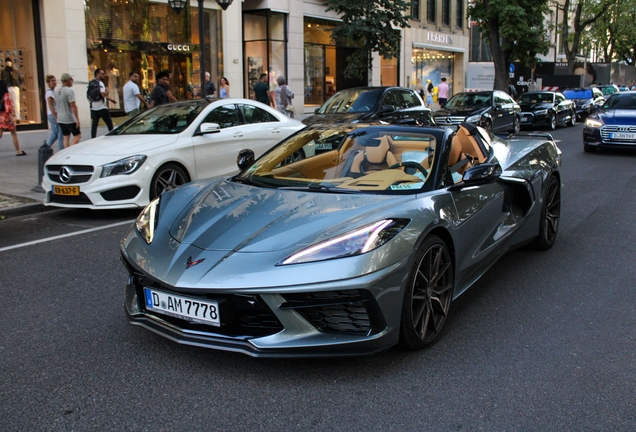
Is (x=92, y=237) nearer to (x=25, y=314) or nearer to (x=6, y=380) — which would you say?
(x=25, y=314)

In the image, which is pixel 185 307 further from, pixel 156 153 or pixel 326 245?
pixel 156 153

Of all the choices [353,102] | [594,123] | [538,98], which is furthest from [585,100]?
[353,102]

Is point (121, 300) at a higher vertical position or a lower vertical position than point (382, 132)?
lower

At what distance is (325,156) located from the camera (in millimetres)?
4895

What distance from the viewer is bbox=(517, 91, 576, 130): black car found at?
22859mm

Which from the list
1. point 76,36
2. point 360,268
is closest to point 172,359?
point 360,268

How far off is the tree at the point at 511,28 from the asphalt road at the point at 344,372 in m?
22.1

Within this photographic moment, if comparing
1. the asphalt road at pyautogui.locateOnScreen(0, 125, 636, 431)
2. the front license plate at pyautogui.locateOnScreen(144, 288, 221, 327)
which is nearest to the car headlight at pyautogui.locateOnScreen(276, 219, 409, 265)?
the front license plate at pyautogui.locateOnScreen(144, 288, 221, 327)

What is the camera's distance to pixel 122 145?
854cm

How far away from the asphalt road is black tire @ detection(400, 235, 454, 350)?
0.13 m

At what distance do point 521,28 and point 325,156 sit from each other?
23.2 meters

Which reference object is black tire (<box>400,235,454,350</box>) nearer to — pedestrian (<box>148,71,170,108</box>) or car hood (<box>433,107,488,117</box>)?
pedestrian (<box>148,71,170,108</box>)

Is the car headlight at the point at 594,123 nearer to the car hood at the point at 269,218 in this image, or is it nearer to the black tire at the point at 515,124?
the black tire at the point at 515,124

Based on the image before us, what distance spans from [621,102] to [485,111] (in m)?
4.21
